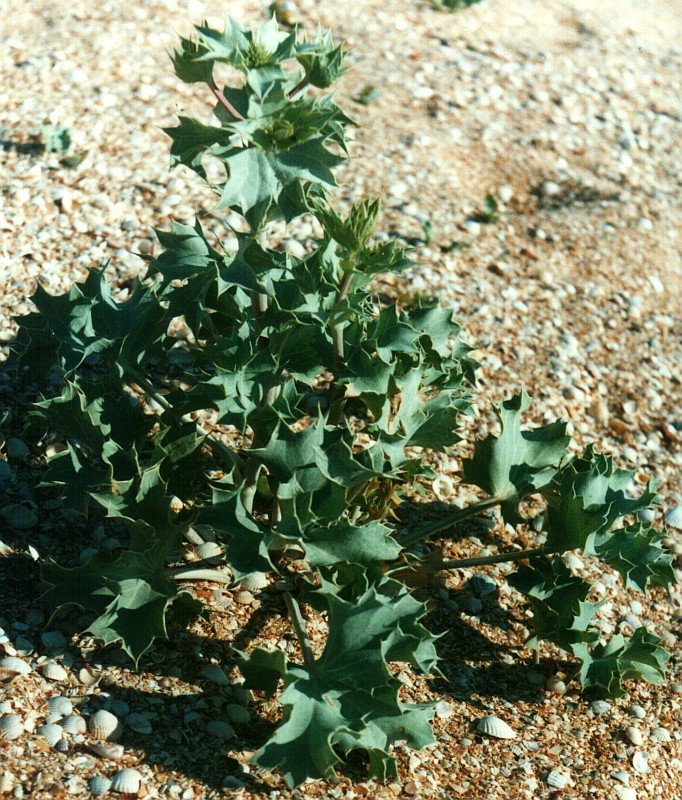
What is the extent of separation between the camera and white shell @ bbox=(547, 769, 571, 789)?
2.17 m

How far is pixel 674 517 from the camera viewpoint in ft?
9.86

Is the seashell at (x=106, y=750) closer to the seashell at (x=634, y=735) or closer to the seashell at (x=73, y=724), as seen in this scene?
the seashell at (x=73, y=724)

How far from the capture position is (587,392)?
129 inches

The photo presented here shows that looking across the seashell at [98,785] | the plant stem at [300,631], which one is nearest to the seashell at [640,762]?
the plant stem at [300,631]

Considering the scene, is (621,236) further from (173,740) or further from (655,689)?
(173,740)

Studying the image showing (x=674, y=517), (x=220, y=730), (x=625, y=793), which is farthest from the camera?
(x=674, y=517)

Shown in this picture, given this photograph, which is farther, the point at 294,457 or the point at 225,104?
the point at 294,457

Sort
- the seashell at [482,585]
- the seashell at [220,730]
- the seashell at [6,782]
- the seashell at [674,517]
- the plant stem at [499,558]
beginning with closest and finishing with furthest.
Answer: the seashell at [6,782]
the seashell at [220,730]
the plant stem at [499,558]
the seashell at [482,585]
the seashell at [674,517]

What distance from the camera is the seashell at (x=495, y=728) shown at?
2248 mm

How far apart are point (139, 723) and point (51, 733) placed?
18 centimetres

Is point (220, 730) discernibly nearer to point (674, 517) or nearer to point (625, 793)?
point (625, 793)

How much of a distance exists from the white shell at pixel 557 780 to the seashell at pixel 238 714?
68cm

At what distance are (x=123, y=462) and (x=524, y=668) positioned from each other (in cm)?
111

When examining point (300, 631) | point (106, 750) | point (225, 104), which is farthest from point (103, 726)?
point (225, 104)
